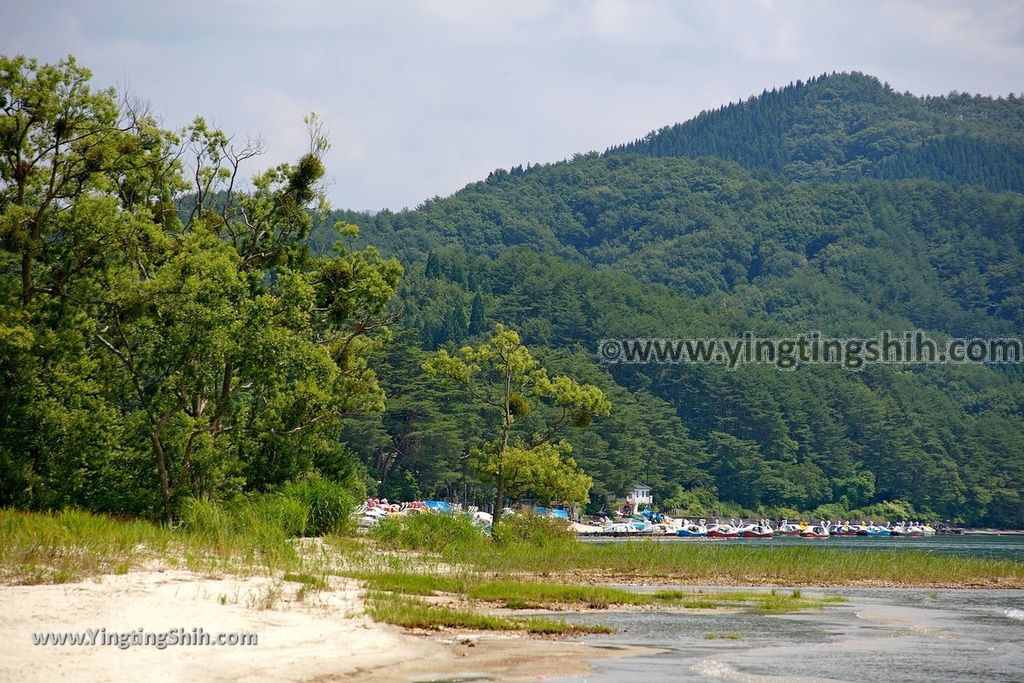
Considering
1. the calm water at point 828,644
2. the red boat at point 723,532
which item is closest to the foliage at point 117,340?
the calm water at point 828,644

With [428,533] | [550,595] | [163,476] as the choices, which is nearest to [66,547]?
[550,595]

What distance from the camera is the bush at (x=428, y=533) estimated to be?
35188 millimetres

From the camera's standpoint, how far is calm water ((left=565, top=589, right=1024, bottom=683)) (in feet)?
59.9

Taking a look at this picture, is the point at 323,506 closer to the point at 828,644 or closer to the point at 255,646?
the point at 828,644

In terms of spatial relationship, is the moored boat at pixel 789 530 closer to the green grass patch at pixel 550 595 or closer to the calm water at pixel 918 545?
the calm water at pixel 918 545

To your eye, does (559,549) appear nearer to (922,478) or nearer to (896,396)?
(922,478)

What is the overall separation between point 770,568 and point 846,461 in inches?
5235

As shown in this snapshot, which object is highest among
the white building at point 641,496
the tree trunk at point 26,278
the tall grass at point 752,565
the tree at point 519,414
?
the tree trunk at point 26,278

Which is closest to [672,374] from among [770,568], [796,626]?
[770,568]

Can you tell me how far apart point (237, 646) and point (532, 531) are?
24480mm

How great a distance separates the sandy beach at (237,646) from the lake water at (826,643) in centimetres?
155

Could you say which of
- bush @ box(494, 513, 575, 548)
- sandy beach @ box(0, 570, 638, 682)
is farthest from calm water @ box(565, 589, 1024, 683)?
bush @ box(494, 513, 575, 548)

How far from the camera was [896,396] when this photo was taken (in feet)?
618

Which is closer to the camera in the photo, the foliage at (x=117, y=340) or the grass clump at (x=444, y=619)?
the grass clump at (x=444, y=619)
